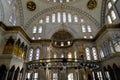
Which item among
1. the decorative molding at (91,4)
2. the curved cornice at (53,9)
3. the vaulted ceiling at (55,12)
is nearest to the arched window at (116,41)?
the vaulted ceiling at (55,12)

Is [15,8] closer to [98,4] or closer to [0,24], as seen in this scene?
[0,24]

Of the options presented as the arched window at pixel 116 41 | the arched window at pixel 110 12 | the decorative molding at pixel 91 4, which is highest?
the decorative molding at pixel 91 4

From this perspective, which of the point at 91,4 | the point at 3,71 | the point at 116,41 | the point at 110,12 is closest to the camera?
the point at 3,71

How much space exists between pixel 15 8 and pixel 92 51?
14.4 meters

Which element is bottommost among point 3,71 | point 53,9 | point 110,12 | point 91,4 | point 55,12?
point 3,71

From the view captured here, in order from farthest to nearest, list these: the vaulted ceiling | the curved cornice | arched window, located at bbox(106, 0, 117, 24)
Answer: the curved cornice, the vaulted ceiling, arched window, located at bbox(106, 0, 117, 24)

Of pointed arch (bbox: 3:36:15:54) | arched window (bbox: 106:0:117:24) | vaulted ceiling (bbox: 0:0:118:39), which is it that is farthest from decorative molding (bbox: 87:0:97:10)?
pointed arch (bbox: 3:36:15:54)

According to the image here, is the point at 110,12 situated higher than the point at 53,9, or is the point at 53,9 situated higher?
the point at 53,9

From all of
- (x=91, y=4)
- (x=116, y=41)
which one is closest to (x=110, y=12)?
(x=91, y=4)

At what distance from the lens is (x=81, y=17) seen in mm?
20250

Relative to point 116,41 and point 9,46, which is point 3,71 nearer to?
Result: point 9,46

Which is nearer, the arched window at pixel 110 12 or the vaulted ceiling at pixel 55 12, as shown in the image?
the arched window at pixel 110 12

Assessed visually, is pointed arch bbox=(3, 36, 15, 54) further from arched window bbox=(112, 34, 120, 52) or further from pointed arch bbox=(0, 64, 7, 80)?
arched window bbox=(112, 34, 120, 52)

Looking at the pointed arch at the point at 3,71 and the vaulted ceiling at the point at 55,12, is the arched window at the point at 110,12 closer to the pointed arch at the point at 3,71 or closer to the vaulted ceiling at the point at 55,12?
the vaulted ceiling at the point at 55,12
